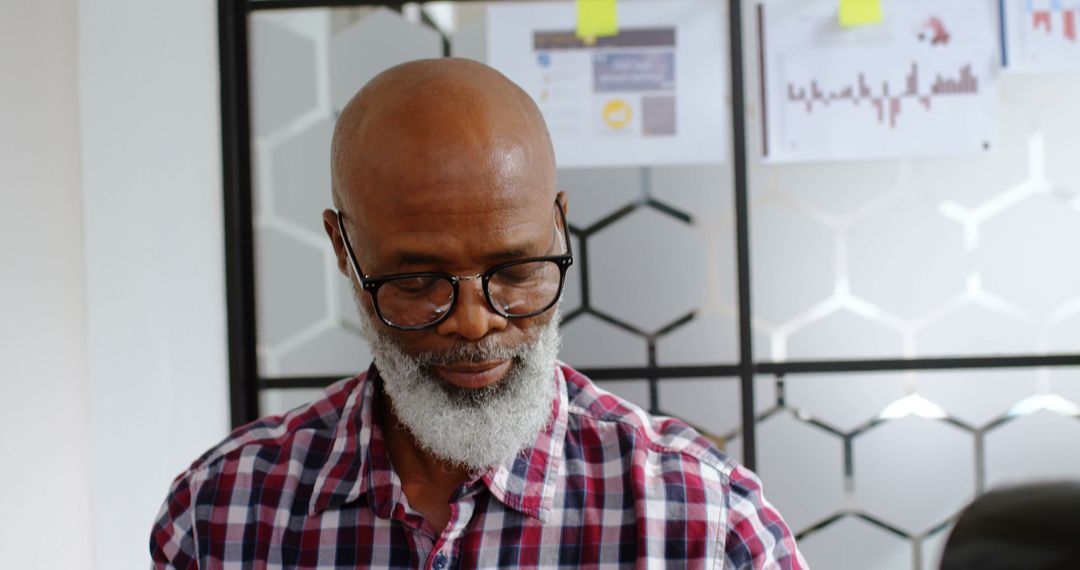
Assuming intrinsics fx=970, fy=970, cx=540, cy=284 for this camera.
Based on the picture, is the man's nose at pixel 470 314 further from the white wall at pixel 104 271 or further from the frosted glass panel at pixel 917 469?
the frosted glass panel at pixel 917 469

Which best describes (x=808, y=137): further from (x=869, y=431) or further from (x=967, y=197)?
(x=869, y=431)

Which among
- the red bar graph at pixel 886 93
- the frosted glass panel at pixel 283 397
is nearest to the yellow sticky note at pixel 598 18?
the red bar graph at pixel 886 93

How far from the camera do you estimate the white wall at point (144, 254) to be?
200 cm

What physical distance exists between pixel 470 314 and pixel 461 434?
147 millimetres

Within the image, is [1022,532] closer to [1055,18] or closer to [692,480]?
[692,480]

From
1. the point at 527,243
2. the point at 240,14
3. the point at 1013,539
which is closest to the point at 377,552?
the point at 527,243

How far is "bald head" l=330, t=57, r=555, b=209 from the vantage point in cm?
101

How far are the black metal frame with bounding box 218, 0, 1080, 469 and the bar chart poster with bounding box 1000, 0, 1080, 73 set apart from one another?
1.93ft

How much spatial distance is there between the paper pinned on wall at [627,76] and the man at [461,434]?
113cm

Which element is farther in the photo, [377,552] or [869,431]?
[869,431]

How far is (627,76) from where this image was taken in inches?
86.9

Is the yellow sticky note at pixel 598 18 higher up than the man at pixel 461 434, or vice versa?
the yellow sticky note at pixel 598 18

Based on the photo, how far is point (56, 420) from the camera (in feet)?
6.09

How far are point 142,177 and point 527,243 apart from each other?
1.35 m
